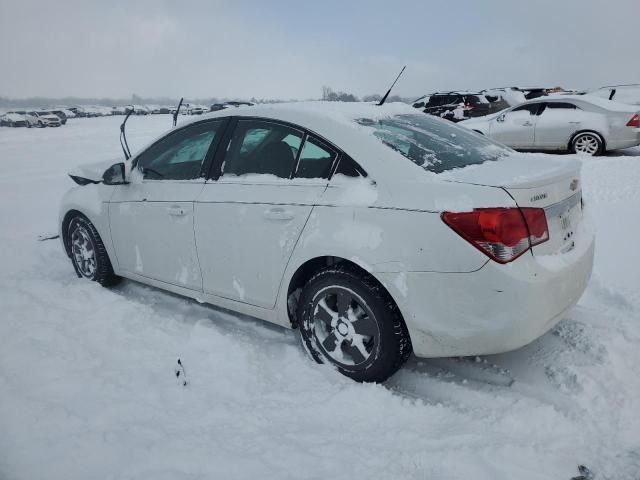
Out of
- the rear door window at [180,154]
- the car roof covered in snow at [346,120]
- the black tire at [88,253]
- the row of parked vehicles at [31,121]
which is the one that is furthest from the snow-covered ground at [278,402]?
the row of parked vehicles at [31,121]

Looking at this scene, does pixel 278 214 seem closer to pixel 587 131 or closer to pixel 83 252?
pixel 83 252

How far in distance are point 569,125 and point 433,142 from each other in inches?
348

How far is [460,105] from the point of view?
55.6 ft

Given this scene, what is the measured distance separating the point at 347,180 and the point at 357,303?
69 centimetres

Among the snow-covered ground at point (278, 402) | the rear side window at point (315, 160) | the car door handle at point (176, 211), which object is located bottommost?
the snow-covered ground at point (278, 402)

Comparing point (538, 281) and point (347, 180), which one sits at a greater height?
point (347, 180)

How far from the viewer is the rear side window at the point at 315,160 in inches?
108

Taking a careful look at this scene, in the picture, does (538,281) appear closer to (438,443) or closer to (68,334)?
(438,443)

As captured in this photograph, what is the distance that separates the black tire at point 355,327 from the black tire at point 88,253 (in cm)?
222

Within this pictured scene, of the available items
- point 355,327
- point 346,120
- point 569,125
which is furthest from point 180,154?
point 569,125

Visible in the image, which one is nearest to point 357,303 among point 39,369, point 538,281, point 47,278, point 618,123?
point 538,281

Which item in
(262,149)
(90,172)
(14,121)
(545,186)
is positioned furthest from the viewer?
(14,121)

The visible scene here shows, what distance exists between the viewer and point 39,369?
290 cm

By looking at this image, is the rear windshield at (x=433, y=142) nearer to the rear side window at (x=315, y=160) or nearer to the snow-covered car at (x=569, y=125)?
the rear side window at (x=315, y=160)
